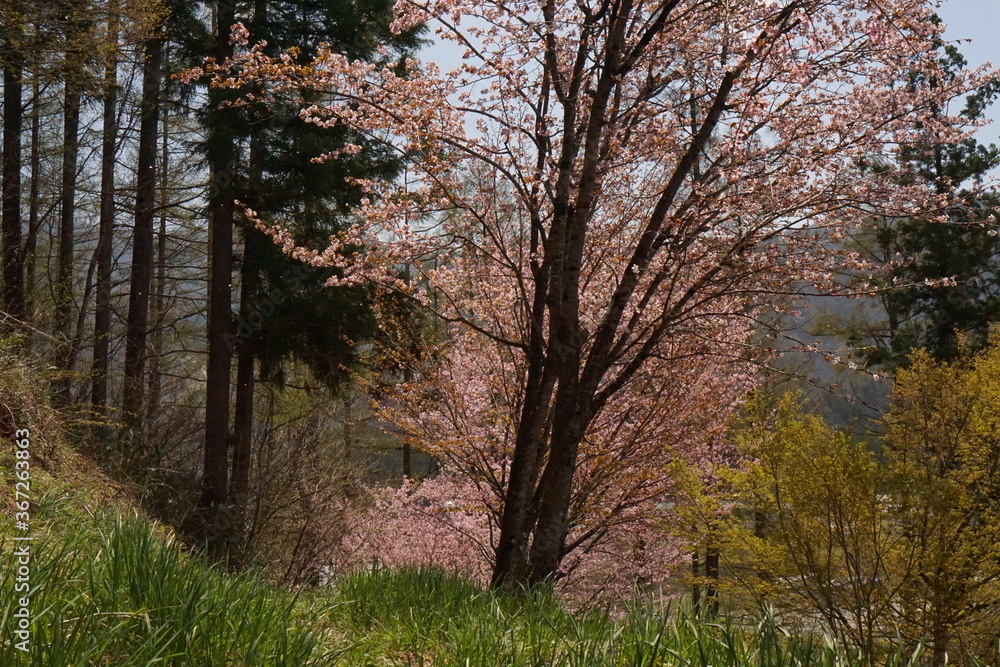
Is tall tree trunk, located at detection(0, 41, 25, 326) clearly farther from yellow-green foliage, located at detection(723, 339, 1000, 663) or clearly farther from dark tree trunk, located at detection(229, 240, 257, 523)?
yellow-green foliage, located at detection(723, 339, 1000, 663)

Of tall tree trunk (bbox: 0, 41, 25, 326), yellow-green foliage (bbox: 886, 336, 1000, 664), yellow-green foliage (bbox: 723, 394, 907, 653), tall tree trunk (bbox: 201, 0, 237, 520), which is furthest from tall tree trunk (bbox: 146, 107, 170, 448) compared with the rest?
yellow-green foliage (bbox: 886, 336, 1000, 664)

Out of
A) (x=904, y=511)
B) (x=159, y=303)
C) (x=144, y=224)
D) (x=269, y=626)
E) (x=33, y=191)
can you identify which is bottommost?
(x=904, y=511)

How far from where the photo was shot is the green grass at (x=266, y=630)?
7.01 feet

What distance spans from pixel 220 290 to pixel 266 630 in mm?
9759

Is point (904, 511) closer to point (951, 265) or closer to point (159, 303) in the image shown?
point (951, 265)

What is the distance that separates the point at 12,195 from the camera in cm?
980

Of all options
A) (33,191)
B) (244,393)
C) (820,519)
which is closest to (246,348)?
(244,393)

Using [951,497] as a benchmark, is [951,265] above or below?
above

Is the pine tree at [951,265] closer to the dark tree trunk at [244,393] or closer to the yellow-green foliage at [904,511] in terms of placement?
the yellow-green foliage at [904,511]

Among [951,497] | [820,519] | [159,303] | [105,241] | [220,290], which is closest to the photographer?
[951,497]

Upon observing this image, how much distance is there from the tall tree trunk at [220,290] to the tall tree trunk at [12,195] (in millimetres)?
2432

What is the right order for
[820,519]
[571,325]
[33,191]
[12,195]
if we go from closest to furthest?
[571,325]
[12,195]
[820,519]
[33,191]

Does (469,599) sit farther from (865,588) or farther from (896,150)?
(865,588)

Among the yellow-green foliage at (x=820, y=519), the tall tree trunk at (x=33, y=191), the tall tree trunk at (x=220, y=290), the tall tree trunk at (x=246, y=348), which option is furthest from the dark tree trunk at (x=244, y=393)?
the yellow-green foliage at (x=820, y=519)
